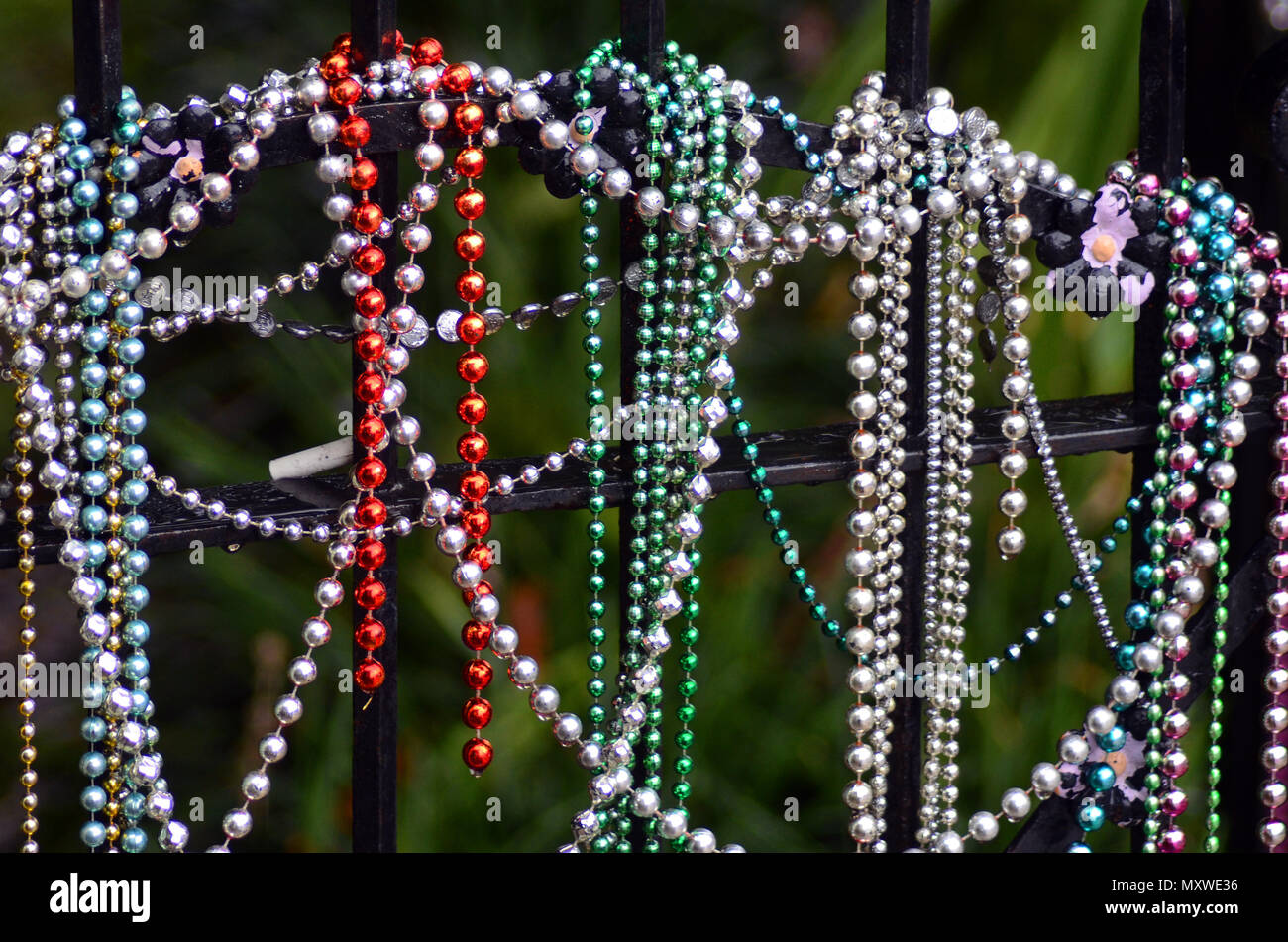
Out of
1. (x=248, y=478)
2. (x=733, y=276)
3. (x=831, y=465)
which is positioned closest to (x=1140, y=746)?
(x=831, y=465)

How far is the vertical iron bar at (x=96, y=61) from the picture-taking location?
2.62 feet

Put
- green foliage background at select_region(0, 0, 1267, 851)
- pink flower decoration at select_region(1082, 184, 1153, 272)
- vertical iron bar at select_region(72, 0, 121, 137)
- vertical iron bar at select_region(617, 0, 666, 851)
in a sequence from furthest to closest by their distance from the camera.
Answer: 1. green foliage background at select_region(0, 0, 1267, 851)
2. pink flower decoration at select_region(1082, 184, 1153, 272)
3. vertical iron bar at select_region(617, 0, 666, 851)
4. vertical iron bar at select_region(72, 0, 121, 137)

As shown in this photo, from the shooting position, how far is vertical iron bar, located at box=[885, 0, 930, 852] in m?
0.99

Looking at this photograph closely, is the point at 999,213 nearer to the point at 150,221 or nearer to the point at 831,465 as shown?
the point at 831,465

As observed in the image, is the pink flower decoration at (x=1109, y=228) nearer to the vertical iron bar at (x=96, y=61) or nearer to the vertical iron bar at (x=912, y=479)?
the vertical iron bar at (x=912, y=479)

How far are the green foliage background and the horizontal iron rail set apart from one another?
54 cm

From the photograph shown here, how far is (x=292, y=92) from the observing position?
842 mm

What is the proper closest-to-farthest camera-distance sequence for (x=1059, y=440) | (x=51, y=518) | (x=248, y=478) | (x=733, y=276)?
(x=51, y=518) < (x=733, y=276) < (x=1059, y=440) < (x=248, y=478)

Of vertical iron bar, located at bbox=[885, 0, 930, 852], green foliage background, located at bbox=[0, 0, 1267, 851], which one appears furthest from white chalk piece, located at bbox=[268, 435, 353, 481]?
green foliage background, located at bbox=[0, 0, 1267, 851]

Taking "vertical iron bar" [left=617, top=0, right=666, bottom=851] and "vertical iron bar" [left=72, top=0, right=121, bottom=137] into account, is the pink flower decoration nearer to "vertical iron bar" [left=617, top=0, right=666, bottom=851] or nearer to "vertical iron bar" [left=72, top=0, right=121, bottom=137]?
"vertical iron bar" [left=617, top=0, right=666, bottom=851]

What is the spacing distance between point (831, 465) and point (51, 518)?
505 millimetres

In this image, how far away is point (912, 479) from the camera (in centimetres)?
105

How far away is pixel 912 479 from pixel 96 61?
598mm

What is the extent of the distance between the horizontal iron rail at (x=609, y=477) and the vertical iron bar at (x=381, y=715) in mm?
52
